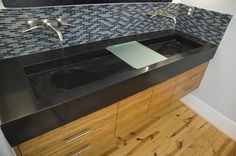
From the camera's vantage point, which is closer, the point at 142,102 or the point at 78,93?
the point at 78,93

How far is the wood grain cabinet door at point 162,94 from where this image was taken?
138 cm

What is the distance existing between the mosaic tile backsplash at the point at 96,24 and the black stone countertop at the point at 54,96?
0.07 metres

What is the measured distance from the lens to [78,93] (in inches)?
33.1

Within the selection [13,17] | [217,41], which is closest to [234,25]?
[217,41]

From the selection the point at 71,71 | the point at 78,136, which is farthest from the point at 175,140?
the point at 71,71

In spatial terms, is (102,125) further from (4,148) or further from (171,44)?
(171,44)

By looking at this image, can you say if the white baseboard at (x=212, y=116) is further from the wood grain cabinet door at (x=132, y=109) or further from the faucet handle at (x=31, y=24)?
the faucet handle at (x=31, y=24)

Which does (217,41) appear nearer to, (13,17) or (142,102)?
(142,102)

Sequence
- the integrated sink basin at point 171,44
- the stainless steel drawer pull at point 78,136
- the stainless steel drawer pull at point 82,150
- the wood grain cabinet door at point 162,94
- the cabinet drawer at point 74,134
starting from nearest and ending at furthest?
the cabinet drawer at point 74,134, the stainless steel drawer pull at point 78,136, the stainless steel drawer pull at point 82,150, the wood grain cabinet door at point 162,94, the integrated sink basin at point 171,44

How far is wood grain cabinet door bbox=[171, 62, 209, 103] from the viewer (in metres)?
1.62

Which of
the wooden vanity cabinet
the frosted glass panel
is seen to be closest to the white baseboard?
the wooden vanity cabinet

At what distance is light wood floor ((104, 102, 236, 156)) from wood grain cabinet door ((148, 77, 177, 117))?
0.37 m

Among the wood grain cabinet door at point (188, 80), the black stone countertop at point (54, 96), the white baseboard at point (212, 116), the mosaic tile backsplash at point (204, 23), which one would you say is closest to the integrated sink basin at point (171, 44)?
the mosaic tile backsplash at point (204, 23)

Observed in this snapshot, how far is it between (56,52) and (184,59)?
998 mm
